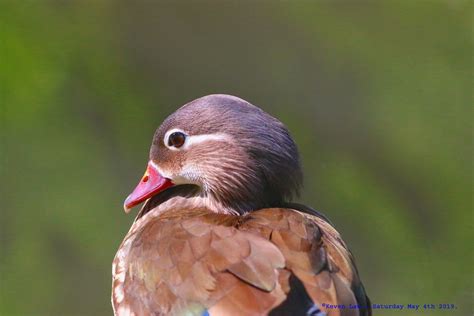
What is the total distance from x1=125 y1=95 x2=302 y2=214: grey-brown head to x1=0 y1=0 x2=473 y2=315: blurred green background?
123 cm

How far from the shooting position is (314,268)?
2.01 m

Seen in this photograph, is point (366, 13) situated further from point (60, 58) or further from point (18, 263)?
point (18, 263)

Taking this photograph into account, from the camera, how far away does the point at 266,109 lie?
12.2 feet

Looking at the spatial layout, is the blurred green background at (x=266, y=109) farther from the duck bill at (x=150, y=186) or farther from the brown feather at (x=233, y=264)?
the brown feather at (x=233, y=264)

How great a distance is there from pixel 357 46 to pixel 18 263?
1790 mm

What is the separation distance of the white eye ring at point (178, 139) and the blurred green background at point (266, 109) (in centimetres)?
123

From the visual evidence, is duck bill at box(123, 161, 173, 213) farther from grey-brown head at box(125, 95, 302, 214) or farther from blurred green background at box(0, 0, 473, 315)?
blurred green background at box(0, 0, 473, 315)

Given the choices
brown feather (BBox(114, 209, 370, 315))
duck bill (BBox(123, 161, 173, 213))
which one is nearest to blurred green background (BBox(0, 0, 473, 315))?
duck bill (BBox(123, 161, 173, 213))

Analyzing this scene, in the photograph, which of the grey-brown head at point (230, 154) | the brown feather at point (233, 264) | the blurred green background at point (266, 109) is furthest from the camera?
the blurred green background at point (266, 109)

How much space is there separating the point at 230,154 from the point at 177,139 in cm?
16

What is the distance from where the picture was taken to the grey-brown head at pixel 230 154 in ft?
7.66

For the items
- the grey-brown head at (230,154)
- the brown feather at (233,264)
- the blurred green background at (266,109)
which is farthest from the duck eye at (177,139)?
the blurred green background at (266,109)

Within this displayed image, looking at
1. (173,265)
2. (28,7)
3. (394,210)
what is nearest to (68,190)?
(28,7)

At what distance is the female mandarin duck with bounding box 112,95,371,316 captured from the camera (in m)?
1.96
